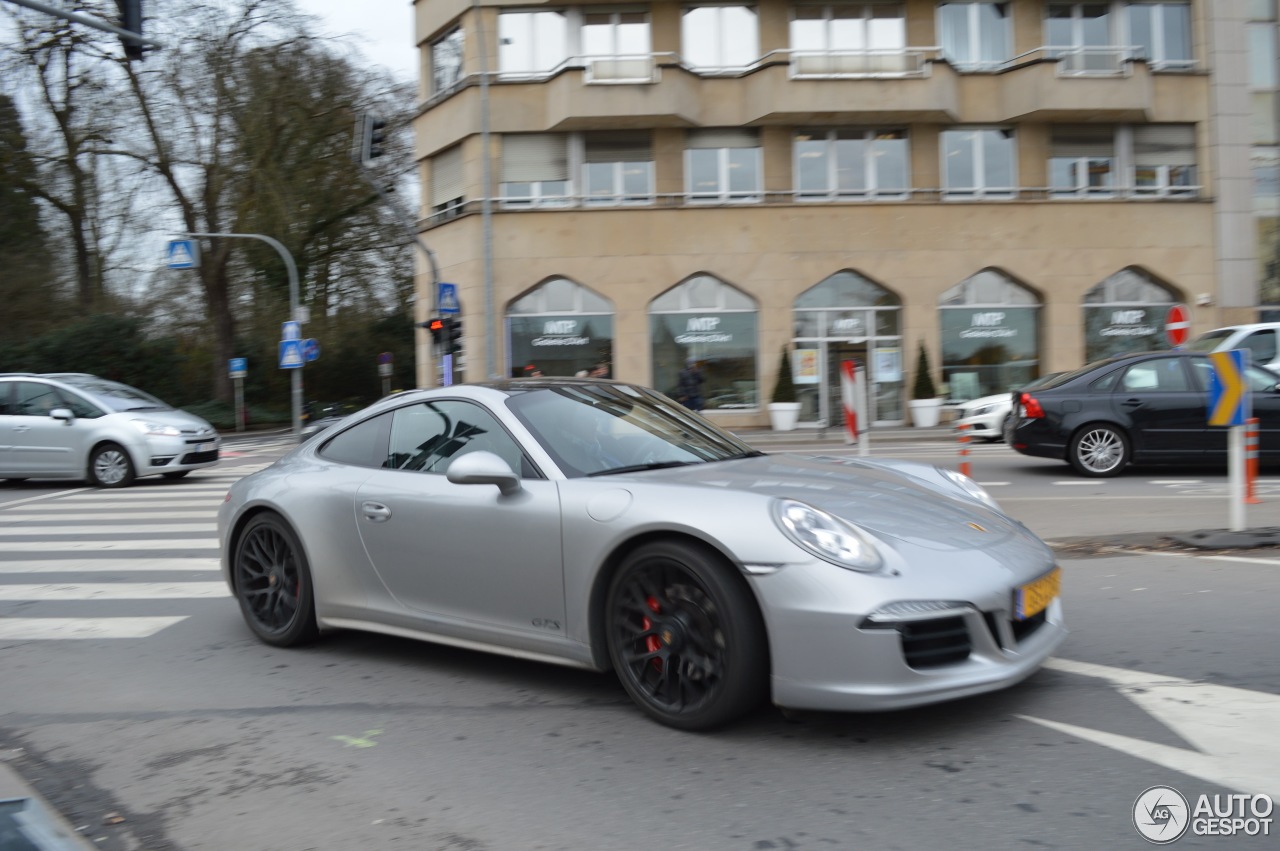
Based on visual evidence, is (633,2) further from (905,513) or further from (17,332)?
(905,513)

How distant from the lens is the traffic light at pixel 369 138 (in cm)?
1981

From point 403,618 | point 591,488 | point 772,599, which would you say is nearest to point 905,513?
point 772,599

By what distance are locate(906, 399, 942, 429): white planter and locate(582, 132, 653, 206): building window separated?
8.25 metres

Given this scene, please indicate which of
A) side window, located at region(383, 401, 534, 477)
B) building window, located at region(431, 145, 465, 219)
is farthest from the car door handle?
building window, located at region(431, 145, 465, 219)

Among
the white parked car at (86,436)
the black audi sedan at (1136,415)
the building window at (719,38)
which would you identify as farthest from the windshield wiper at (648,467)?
the building window at (719,38)

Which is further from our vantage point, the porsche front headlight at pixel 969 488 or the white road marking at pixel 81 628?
the white road marking at pixel 81 628

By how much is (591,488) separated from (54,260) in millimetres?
36179

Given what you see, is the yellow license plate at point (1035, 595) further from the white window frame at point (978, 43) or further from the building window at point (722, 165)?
the white window frame at point (978, 43)

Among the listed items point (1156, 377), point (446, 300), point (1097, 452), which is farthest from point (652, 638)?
point (446, 300)

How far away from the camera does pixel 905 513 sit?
4055 millimetres

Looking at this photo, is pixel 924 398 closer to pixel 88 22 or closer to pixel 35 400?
pixel 35 400

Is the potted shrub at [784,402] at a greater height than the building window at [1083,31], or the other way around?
the building window at [1083,31]

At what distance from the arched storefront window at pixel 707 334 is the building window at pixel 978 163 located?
592 centimetres

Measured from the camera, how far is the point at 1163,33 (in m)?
28.1
